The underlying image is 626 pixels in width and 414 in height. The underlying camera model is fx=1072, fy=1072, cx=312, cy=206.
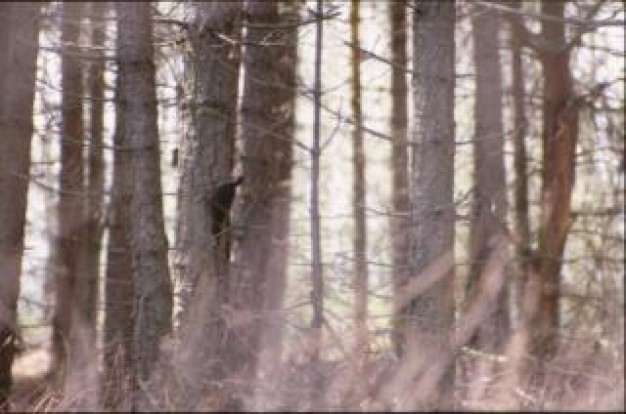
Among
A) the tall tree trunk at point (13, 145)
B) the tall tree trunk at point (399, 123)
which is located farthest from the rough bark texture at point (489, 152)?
the tall tree trunk at point (13, 145)

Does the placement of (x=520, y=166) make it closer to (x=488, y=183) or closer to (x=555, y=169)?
(x=488, y=183)

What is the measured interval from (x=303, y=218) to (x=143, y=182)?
292 cm

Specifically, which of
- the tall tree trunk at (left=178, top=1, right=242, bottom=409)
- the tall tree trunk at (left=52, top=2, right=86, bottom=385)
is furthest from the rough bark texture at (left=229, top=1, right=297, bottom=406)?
the tall tree trunk at (left=52, top=2, right=86, bottom=385)

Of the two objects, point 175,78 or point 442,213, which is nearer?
point 442,213

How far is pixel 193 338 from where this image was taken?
24.1ft

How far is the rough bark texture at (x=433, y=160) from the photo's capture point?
7145mm

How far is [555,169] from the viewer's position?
13117mm

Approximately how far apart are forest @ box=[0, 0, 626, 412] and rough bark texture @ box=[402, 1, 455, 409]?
0.01 meters

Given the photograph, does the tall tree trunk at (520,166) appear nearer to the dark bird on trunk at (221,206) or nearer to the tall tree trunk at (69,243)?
the tall tree trunk at (69,243)

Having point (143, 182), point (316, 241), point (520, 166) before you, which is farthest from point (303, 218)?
point (520, 166)

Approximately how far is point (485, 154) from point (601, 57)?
2.11 metres

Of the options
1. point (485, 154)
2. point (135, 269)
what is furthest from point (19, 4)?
point (485, 154)

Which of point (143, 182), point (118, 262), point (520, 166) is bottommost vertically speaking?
point (118, 262)

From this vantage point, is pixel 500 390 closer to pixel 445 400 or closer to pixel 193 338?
pixel 445 400
